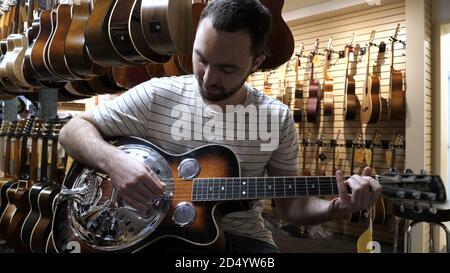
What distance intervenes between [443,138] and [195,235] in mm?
1757

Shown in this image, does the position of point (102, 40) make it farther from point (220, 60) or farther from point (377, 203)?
point (377, 203)

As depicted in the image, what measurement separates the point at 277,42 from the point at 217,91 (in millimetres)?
219

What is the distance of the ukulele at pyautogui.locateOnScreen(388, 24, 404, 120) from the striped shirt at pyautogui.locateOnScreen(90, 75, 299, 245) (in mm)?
1552

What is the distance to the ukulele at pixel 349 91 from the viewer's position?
2326 millimetres

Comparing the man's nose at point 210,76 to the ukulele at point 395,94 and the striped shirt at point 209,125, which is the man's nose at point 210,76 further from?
the ukulele at point 395,94

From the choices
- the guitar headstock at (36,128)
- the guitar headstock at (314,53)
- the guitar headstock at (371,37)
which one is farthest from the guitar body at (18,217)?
the guitar headstock at (371,37)

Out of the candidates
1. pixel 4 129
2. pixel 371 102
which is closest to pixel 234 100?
pixel 4 129

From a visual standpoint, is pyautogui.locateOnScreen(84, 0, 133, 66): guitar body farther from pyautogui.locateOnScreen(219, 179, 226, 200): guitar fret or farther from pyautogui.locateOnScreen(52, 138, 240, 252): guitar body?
pyautogui.locateOnScreen(219, 179, 226, 200): guitar fret

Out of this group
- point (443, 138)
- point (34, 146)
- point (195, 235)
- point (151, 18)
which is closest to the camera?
point (195, 235)

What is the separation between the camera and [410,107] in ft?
6.66

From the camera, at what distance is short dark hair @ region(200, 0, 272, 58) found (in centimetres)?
69

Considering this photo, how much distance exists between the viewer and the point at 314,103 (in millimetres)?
2359
